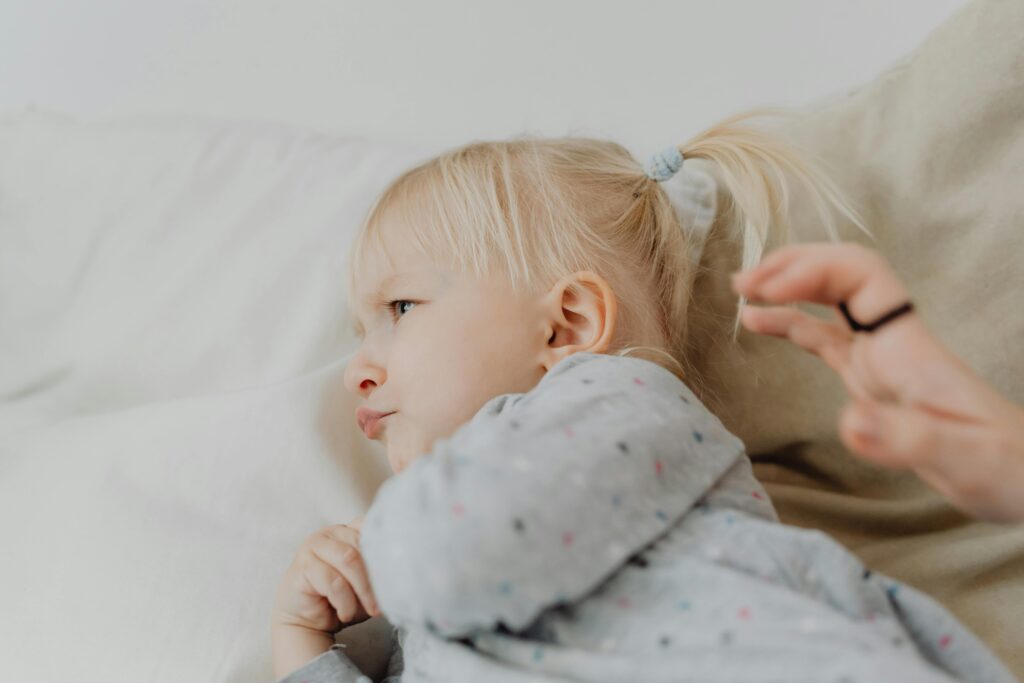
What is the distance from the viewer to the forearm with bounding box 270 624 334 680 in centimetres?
83

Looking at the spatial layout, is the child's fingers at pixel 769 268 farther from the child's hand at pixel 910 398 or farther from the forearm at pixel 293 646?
the forearm at pixel 293 646

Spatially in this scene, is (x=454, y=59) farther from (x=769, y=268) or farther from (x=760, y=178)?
(x=769, y=268)

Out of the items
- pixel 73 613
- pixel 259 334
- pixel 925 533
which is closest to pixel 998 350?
pixel 925 533

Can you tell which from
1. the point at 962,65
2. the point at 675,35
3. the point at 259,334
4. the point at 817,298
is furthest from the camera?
the point at 675,35

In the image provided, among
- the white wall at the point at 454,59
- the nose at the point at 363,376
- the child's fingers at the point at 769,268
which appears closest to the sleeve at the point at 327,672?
the nose at the point at 363,376

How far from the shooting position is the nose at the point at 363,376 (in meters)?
0.94

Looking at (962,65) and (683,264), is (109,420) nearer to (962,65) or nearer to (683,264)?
(683,264)

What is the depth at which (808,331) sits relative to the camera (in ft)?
2.10

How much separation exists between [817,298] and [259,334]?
76 cm

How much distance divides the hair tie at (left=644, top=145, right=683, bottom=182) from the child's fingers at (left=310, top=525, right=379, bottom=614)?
0.51 metres

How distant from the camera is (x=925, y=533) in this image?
995 mm

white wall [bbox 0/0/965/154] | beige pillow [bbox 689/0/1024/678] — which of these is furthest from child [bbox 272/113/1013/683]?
white wall [bbox 0/0/965/154]

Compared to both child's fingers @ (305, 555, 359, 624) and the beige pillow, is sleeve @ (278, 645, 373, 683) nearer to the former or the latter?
child's fingers @ (305, 555, 359, 624)

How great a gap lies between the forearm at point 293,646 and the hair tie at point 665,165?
0.60 m
